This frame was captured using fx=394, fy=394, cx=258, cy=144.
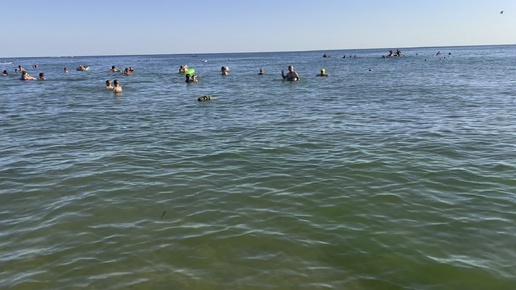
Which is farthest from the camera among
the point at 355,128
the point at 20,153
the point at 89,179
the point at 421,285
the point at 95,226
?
the point at 355,128

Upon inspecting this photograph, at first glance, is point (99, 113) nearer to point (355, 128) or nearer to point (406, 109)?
point (355, 128)

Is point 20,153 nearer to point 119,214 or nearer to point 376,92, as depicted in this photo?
point 119,214

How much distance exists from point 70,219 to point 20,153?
7390mm

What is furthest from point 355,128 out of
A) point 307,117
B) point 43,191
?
point 43,191

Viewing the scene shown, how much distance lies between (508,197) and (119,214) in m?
9.39

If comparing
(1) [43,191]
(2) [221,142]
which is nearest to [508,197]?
(2) [221,142]

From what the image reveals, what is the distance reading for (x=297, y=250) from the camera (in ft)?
24.5

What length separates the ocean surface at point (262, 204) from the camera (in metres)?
6.79

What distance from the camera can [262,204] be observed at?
9.71 meters

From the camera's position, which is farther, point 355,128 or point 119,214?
point 355,128

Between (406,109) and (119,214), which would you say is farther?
(406,109)

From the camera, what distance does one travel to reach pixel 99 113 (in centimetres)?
2373

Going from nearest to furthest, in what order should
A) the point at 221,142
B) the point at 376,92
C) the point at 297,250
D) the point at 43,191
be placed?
the point at 297,250
the point at 43,191
the point at 221,142
the point at 376,92

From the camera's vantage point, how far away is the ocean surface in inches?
267
